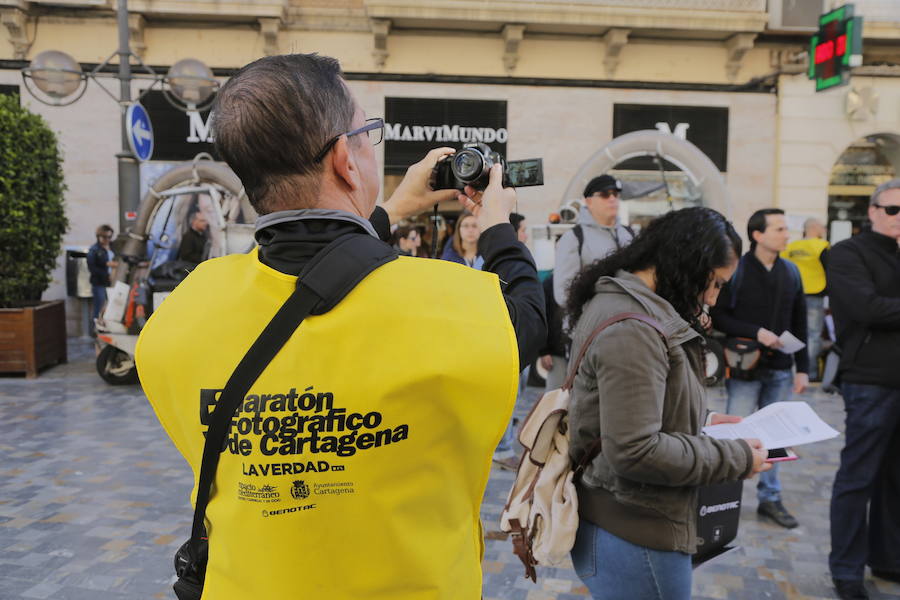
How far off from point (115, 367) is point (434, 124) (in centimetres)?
771

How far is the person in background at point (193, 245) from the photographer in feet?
31.9

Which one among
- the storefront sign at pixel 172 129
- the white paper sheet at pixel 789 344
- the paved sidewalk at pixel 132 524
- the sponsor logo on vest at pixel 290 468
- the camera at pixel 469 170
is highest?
the storefront sign at pixel 172 129

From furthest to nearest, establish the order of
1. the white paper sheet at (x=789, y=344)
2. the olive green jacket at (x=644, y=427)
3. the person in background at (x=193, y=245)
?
the person in background at (x=193, y=245) < the white paper sheet at (x=789, y=344) < the olive green jacket at (x=644, y=427)

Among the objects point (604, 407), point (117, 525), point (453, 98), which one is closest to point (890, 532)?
point (604, 407)

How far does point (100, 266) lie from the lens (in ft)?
39.1

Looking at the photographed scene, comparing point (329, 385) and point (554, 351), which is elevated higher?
point (329, 385)

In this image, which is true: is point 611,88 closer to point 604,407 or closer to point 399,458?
point 604,407

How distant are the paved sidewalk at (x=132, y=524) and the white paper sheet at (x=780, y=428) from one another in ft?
5.04

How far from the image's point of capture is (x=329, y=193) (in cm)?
116

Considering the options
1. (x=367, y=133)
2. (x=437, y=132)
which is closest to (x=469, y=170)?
(x=367, y=133)


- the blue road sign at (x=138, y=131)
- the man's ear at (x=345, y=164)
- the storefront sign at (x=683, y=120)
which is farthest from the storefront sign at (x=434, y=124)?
the man's ear at (x=345, y=164)

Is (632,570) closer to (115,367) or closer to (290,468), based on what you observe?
(290,468)

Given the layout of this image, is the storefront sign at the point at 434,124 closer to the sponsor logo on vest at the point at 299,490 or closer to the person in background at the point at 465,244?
the person in background at the point at 465,244

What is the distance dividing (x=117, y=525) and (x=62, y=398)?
3.94m
